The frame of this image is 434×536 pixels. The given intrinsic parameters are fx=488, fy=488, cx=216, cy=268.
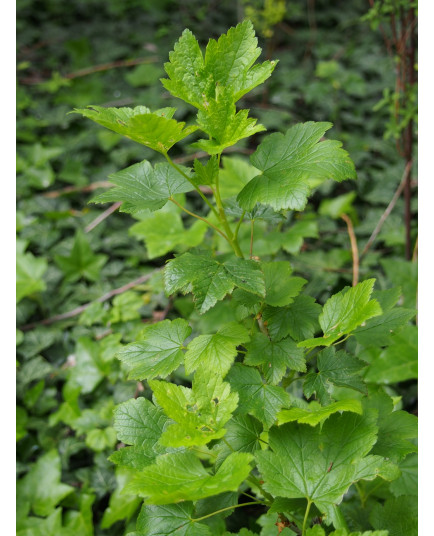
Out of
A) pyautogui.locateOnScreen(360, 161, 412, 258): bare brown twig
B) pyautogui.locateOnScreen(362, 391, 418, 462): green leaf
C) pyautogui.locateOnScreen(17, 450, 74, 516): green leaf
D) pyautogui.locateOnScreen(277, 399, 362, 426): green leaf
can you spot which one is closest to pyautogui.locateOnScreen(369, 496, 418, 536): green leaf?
pyautogui.locateOnScreen(362, 391, 418, 462): green leaf

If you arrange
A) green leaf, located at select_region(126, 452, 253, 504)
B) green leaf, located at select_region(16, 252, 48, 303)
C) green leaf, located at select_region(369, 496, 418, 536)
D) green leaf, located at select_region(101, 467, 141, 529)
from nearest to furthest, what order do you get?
1. green leaf, located at select_region(126, 452, 253, 504)
2. green leaf, located at select_region(369, 496, 418, 536)
3. green leaf, located at select_region(101, 467, 141, 529)
4. green leaf, located at select_region(16, 252, 48, 303)

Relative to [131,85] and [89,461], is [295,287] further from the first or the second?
[131,85]

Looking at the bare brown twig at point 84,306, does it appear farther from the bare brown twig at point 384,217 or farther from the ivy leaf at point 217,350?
the ivy leaf at point 217,350

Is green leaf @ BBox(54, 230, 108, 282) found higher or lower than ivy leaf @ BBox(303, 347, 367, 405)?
lower

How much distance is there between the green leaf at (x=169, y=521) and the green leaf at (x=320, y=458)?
0.14m

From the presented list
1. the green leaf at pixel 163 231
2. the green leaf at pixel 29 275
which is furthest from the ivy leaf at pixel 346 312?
the green leaf at pixel 29 275

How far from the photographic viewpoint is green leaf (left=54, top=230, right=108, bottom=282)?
2006 mm

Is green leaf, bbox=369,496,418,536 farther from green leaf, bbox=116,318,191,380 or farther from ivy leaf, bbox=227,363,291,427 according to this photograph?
green leaf, bbox=116,318,191,380

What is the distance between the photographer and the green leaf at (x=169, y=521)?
80 centimetres

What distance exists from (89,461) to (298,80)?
2344 millimetres

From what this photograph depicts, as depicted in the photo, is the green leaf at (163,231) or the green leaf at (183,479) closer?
the green leaf at (183,479)

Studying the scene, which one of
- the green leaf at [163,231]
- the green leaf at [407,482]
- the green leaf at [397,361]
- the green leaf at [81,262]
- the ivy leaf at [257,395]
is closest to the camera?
the ivy leaf at [257,395]

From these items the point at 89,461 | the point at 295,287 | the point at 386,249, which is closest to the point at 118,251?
the point at 89,461

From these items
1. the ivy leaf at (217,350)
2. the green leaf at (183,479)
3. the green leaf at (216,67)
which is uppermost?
the green leaf at (216,67)
